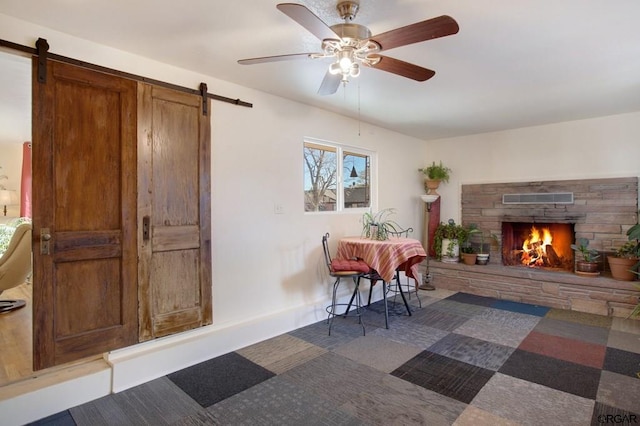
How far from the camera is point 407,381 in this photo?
2.45m

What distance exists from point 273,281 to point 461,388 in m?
1.89

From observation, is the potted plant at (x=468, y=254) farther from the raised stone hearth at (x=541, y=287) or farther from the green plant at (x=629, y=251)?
the green plant at (x=629, y=251)

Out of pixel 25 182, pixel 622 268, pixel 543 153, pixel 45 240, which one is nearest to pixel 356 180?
pixel 543 153

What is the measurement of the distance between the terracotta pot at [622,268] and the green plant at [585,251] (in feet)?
0.59

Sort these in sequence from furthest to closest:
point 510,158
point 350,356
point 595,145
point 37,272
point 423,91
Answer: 1. point 510,158
2. point 595,145
3. point 423,91
4. point 350,356
5. point 37,272

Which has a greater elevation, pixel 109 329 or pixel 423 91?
pixel 423 91

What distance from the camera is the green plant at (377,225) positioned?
12.7ft

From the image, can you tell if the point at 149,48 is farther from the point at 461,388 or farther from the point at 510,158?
the point at 510,158

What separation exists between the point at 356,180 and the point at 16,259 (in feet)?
12.8

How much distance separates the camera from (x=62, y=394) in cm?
217

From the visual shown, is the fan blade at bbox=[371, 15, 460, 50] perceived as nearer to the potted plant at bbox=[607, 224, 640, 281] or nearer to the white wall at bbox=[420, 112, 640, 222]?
the potted plant at bbox=[607, 224, 640, 281]

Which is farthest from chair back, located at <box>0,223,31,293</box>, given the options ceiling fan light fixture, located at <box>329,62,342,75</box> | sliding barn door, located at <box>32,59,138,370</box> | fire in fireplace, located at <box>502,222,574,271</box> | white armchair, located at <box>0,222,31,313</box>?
fire in fireplace, located at <box>502,222,574,271</box>

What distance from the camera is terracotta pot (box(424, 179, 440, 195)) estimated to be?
217 inches

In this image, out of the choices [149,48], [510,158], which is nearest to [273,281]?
[149,48]
